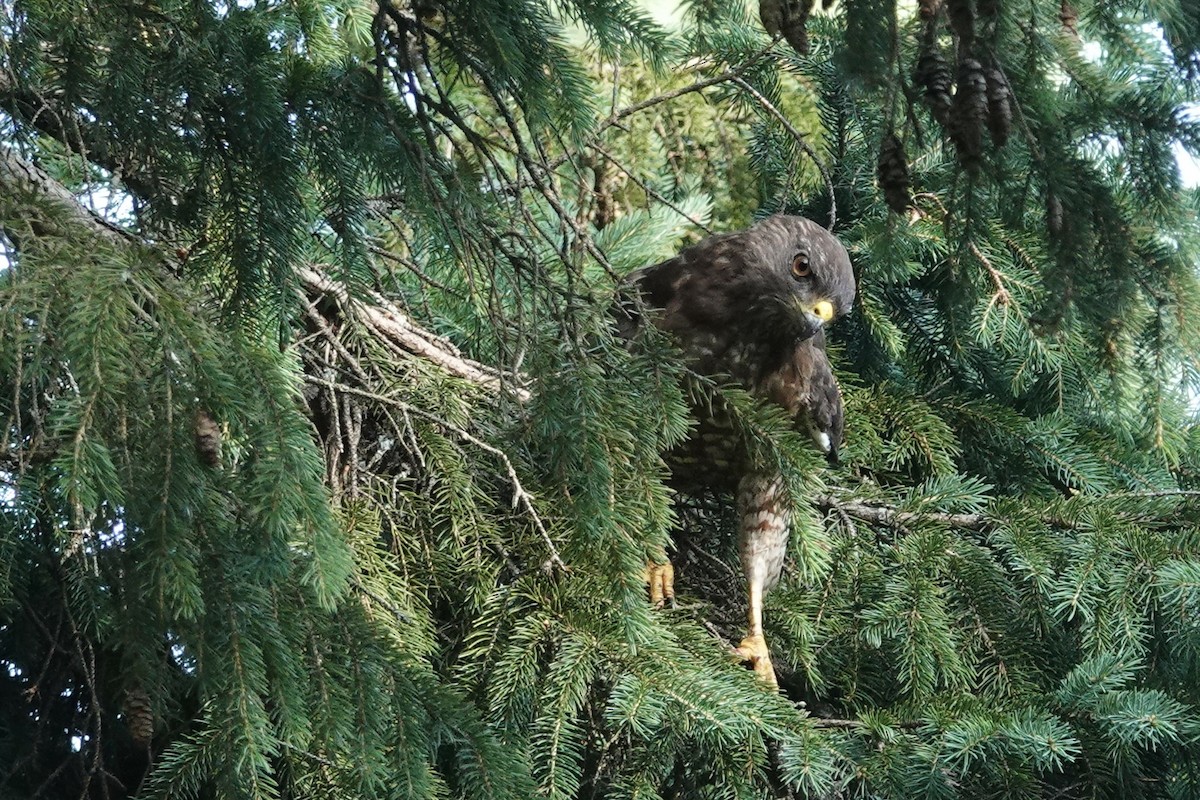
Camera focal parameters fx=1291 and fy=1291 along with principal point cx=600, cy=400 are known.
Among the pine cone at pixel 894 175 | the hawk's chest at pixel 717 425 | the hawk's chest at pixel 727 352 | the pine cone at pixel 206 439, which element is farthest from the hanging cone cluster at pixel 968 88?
the hawk's chest at pixel 727 352

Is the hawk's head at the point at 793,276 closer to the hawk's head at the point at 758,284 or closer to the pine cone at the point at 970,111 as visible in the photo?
the hawk's head at the point at 758,284

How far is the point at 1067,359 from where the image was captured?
3.69 meters

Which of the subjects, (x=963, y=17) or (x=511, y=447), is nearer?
(x=963, y=17)

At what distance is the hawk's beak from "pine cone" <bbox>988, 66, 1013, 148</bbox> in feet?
6.26

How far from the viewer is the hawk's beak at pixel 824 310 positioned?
3363 millimetres

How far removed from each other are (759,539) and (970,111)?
5.95 ft

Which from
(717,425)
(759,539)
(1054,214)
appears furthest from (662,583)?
(1054,214)

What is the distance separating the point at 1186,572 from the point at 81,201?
89.5 inches

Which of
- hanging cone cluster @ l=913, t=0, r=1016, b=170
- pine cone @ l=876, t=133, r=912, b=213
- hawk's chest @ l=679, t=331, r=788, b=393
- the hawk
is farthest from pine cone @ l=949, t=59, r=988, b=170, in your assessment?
hawk's chest @ l=679, t=331, r=788, b=393

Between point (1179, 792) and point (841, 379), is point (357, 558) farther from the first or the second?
point (841, 379)

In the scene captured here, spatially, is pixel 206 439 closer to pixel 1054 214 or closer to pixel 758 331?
pixel 1054 214

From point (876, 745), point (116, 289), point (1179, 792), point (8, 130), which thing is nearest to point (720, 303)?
point (876, 745)

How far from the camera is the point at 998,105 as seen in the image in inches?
56.3

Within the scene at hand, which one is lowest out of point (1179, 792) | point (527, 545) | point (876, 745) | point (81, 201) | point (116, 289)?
point (1179, 792)
